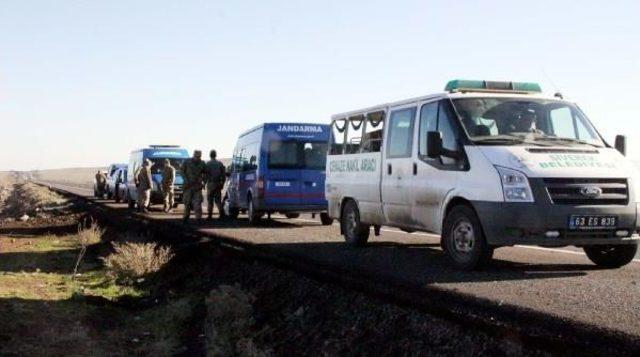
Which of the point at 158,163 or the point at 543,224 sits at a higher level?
the point at 158,163

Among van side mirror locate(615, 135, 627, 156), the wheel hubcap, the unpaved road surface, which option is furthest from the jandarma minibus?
van side mirror locate(615, 135, 627, 156)

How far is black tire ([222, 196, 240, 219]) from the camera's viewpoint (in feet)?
63.3

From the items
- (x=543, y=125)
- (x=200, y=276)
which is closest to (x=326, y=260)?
(x=200, y=276)

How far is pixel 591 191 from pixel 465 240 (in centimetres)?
152

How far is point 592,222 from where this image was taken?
709cm

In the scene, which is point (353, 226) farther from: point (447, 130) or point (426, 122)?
point (447, 130)

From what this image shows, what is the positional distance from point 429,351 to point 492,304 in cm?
81

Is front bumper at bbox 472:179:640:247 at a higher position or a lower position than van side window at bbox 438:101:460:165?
lower

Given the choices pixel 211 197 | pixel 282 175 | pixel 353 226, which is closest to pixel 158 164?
pixel 211 197

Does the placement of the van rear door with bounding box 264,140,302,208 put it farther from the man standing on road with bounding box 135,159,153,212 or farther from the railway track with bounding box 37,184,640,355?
the man standing on road with bounding box 135,159,153,212

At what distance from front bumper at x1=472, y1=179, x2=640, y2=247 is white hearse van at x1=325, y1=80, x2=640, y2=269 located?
1cm

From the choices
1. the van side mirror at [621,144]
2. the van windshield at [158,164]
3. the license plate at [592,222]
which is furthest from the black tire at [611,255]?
the van windshield at [158,164]

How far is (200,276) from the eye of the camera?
1095 cm

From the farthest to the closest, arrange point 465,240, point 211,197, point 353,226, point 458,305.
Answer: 1. point 211,197
2. point 353,226
3. point 465,240
4. point 458,305
